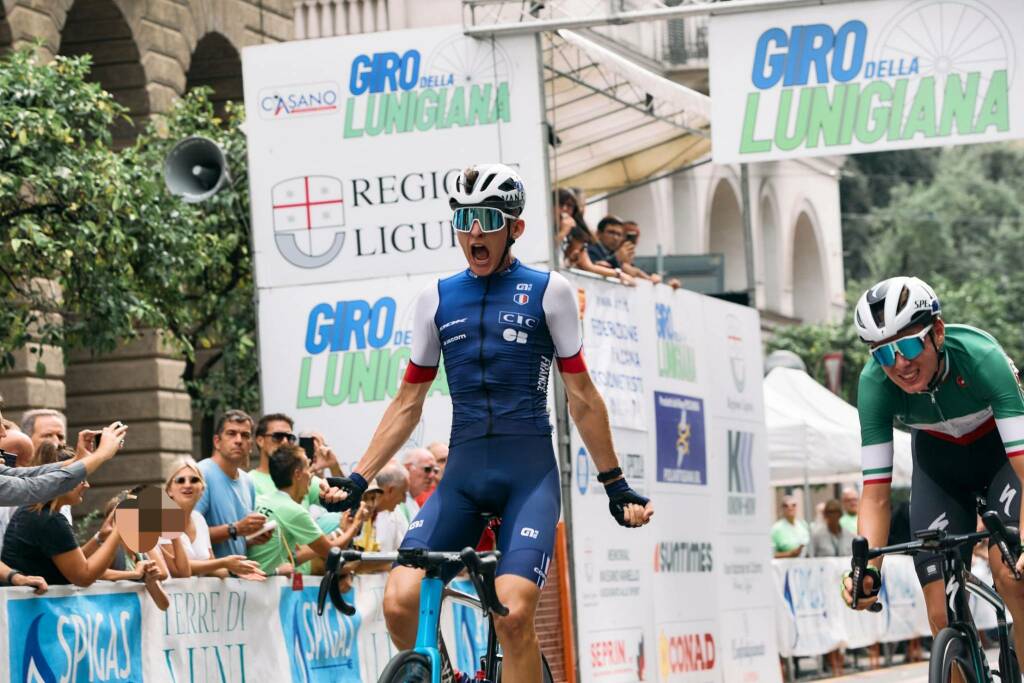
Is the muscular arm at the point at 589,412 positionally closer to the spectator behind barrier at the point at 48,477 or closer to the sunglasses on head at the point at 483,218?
the sunglasses on head at the point at 483,218

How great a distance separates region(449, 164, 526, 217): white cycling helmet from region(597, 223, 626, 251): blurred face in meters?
8.42

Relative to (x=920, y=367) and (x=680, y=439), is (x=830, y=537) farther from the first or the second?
(x=920, y=367)

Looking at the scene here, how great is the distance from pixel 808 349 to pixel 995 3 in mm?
34697

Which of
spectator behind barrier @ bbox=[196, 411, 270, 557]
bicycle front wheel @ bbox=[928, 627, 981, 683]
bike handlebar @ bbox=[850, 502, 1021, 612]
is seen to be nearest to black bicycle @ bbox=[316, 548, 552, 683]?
bike handlebar @ bbox=[850, 502, 1021, 612]

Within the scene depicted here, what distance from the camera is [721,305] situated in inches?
677

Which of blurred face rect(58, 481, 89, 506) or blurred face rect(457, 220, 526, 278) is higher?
blurred face rect(457, 220, 526, 278)

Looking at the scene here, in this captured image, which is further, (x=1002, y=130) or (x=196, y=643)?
(x=1002, y=130)

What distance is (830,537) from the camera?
2434 cm

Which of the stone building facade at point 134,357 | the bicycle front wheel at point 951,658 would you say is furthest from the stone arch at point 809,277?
the bicycle front wheel at point 951,658

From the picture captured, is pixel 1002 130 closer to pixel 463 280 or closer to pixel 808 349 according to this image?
pixel 463 280

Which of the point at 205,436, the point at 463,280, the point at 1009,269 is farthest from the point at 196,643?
the point at 1009,269

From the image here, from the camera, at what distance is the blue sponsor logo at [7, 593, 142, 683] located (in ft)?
29.9

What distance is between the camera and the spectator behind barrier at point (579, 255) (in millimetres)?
14742

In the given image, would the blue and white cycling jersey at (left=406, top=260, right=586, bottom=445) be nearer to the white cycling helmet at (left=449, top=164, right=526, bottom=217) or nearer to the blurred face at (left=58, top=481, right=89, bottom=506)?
the white cycling helmet at (left=449, top=164, right=526, bottom=217)
